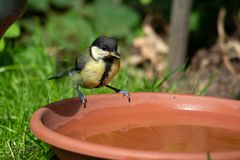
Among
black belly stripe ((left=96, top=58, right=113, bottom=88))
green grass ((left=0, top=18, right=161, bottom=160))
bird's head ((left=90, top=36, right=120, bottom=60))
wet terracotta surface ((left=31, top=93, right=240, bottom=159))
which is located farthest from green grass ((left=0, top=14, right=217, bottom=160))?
bird's head ((left=90, top=36, right=120, bottom=60))

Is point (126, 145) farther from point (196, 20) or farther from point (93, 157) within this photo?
point (196, 20)

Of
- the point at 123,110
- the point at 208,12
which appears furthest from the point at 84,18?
the point at 123,110

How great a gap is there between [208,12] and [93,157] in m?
3.68

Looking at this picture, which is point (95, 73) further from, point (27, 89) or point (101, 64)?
point (27, 89)

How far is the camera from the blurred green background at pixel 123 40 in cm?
449

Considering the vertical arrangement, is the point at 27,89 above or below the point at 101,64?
below

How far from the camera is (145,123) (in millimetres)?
2799

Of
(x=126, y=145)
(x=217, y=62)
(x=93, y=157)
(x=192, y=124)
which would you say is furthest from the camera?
(x=217, y=62)

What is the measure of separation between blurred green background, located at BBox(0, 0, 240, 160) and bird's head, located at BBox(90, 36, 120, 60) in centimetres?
123

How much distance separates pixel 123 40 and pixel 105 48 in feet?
9.58

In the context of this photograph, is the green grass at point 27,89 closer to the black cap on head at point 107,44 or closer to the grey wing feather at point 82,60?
the grey wing feather at point 82,60

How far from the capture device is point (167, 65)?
507cm

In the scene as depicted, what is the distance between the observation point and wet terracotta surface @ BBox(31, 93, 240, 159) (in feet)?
8.04

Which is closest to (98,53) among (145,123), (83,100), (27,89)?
(83,100)
